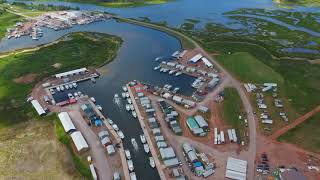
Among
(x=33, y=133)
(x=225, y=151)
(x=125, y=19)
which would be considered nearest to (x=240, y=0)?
(x=125, y=19)

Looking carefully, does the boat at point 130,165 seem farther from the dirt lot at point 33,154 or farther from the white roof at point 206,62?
the white roof at point 206,62

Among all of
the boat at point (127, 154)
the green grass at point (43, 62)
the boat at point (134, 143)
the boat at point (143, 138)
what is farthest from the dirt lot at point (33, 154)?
the boat at point (143, 138)

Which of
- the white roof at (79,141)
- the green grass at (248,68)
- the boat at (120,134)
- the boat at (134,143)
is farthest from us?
the green grass at (248,68)

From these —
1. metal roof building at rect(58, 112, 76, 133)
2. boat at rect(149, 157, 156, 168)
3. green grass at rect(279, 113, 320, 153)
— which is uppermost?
green grass at rect(279, 113, 320, 153)

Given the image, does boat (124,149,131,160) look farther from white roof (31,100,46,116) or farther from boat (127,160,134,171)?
white roof (31,100,46,116)

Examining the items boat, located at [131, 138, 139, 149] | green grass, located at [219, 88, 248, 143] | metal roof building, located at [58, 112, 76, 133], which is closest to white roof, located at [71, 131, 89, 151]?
metal roof building, located at [58, 112, 76, 133]

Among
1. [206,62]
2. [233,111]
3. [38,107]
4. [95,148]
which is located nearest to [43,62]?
[38,107]
